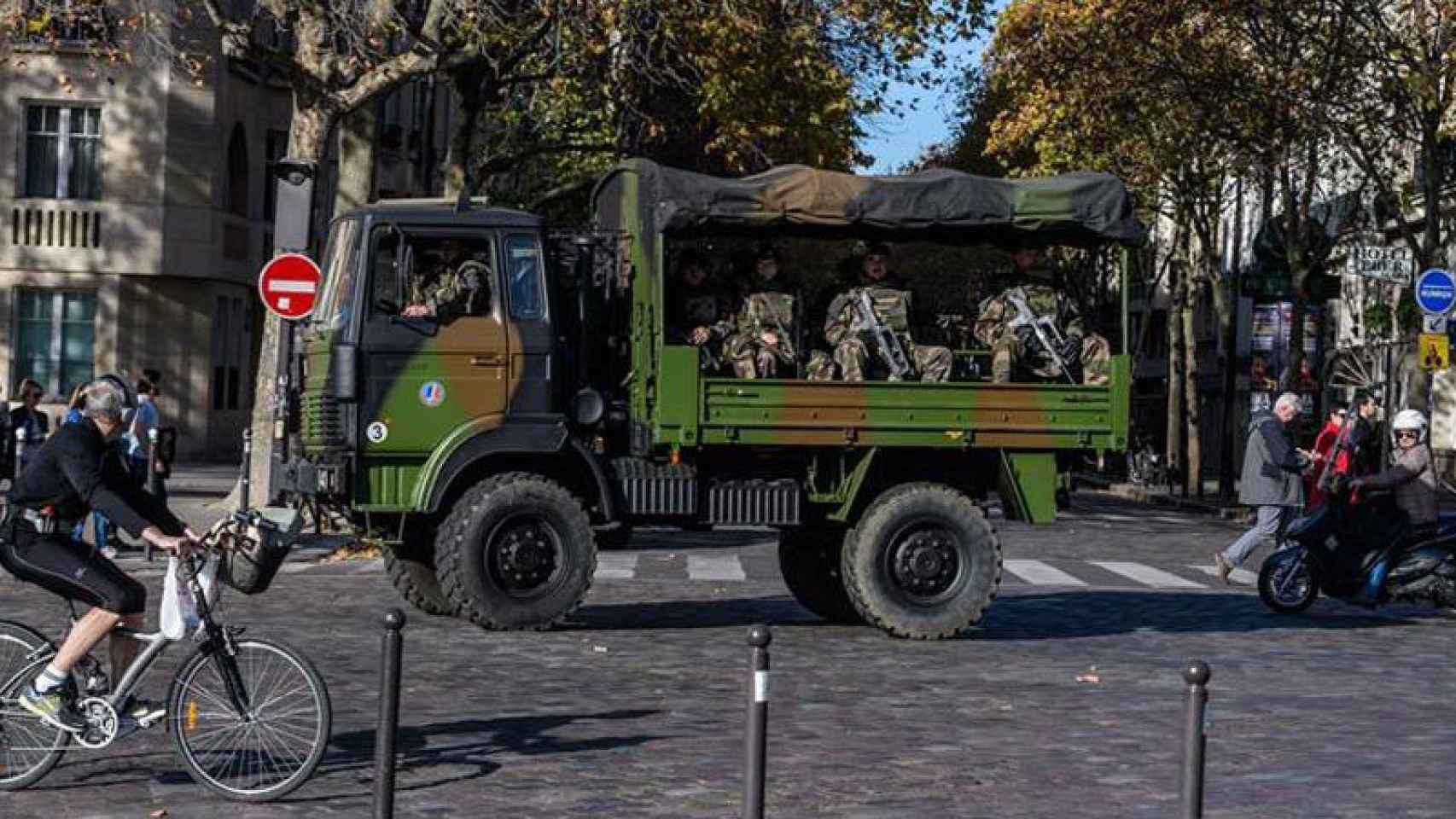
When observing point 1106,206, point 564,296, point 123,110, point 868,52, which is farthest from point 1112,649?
point 123,110

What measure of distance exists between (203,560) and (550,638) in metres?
7.16

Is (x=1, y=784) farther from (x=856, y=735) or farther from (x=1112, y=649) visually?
(x=1112, y=649)

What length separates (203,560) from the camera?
1030 centimetres

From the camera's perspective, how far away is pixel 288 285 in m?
24.2

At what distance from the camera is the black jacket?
1019cm

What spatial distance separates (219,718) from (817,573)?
973cm

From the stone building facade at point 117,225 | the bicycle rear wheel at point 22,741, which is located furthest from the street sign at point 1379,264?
the stone building facade at point 117,225

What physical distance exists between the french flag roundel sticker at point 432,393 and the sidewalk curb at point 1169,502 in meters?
26.0

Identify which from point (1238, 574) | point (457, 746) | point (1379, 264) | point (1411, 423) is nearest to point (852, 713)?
A: point (457, 746)

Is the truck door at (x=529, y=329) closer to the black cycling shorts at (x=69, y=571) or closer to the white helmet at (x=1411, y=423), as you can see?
the white helmet at (x=1411, y=423)

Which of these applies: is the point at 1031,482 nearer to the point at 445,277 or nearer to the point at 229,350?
the point at 445,277

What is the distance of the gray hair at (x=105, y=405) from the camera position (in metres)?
10.3

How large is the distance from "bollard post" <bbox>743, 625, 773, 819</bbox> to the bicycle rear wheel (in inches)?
133

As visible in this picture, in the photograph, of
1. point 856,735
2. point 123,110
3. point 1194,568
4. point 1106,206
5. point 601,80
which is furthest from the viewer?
point 123,110
